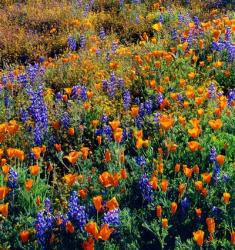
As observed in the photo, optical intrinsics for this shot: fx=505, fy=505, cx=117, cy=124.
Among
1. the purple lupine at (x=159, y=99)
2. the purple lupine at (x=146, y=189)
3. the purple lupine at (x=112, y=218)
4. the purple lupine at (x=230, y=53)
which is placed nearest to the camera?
the purple lupine at (x=112, y=218)

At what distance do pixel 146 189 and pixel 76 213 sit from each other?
0.59m

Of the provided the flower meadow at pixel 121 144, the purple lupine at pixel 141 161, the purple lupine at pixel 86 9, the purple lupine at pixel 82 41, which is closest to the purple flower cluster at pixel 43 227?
the flower meadow at pixel 121 144

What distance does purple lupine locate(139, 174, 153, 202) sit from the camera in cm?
394

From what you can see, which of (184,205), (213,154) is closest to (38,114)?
(213,154)

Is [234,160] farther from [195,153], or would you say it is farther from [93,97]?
[93,97]

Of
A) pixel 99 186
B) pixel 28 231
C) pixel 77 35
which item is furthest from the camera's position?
pixel 77 35

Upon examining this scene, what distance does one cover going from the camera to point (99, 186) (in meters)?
4.21

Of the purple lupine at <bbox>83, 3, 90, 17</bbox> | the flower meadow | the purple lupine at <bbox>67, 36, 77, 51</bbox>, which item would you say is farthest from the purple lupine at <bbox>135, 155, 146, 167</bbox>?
the purple lupine at <bbox>83, 3, 90, 17</bbox>

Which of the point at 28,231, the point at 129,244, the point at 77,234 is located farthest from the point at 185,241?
the point at 28,231

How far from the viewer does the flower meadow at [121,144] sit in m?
3.73

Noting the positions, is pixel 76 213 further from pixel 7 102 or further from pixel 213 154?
pixel 7 102

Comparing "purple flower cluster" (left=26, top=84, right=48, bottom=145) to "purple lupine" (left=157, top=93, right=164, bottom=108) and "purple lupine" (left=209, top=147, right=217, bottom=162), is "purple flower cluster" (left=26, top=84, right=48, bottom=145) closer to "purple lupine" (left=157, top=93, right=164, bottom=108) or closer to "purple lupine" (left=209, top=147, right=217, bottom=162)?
"purple lupine" (left=157, top=93, right=164, bottom=108)

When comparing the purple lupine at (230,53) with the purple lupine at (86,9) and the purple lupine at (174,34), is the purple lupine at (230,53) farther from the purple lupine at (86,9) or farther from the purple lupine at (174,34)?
the purple lupine at (86,9)

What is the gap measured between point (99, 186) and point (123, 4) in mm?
6092
